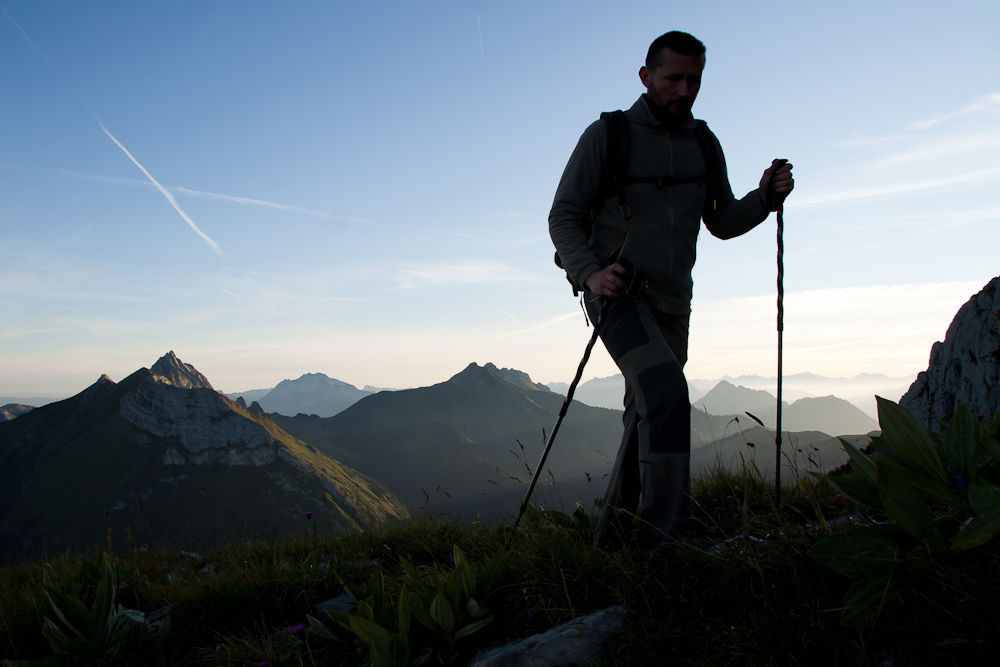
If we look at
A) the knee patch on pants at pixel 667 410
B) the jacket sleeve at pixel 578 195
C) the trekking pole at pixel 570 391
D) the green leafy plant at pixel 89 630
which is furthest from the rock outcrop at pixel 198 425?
the knee patch on pants at pixel 667 410

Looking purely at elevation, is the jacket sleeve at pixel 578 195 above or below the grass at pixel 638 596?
above

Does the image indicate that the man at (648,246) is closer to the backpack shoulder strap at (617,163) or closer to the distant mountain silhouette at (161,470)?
the backpack shoulder strap at (617,163)

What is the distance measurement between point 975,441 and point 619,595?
161 centimetres

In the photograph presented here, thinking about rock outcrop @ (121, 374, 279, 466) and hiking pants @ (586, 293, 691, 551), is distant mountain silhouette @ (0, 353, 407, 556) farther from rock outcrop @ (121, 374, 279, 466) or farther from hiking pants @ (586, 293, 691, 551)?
hiking pants @ (586, 293, 691, 551)

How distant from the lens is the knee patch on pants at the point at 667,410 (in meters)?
3.04

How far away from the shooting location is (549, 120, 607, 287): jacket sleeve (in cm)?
345

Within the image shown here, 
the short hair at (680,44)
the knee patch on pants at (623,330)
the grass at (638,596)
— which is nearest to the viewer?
the grass at (638,596)

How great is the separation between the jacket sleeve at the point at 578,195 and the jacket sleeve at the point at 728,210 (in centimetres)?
91

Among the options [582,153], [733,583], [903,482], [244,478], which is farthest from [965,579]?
[244,478]

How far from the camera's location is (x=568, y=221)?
3.53 m

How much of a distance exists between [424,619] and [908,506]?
213 cm

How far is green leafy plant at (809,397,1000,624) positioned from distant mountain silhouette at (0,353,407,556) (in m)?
146

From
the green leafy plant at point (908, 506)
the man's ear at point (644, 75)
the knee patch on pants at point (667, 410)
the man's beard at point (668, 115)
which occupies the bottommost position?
the green leafy plant at point (908, 506)

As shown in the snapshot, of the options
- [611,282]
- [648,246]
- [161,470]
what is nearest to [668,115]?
[648,246]
